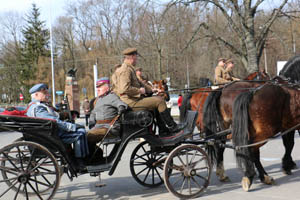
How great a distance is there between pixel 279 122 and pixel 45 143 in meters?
3.52

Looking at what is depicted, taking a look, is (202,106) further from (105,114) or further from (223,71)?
(105,114)

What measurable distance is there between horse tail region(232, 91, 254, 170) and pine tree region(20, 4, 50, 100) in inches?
1858

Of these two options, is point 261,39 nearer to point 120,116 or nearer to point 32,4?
point 120,116

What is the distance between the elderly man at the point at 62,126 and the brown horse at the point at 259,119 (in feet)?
7.48

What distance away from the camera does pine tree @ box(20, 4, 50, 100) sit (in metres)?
49.8

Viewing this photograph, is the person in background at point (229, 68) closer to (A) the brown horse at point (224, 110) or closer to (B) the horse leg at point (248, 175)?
(A) the brown horse at point (224, 110)

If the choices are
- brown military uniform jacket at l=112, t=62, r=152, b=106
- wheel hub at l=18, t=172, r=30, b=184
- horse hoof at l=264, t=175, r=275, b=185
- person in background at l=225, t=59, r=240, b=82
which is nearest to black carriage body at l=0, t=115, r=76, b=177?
wheel hub at l=18, t=172, r=30, b=184

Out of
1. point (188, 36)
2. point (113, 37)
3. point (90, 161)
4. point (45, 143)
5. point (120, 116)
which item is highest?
point (113, 37)

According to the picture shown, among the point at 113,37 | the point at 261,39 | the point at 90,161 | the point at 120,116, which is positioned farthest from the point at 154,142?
the point at 113,37

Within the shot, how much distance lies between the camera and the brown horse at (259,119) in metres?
5.20

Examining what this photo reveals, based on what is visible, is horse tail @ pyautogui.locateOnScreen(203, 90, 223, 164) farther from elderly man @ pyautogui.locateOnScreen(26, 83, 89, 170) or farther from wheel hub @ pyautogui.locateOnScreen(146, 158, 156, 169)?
elderly man @ pyautogui.locateOnScreen(26, 83, 89, 170)

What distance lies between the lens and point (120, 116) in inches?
192

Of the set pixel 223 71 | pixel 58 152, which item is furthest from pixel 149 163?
pixel 223 71

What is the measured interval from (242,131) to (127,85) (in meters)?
1.87
